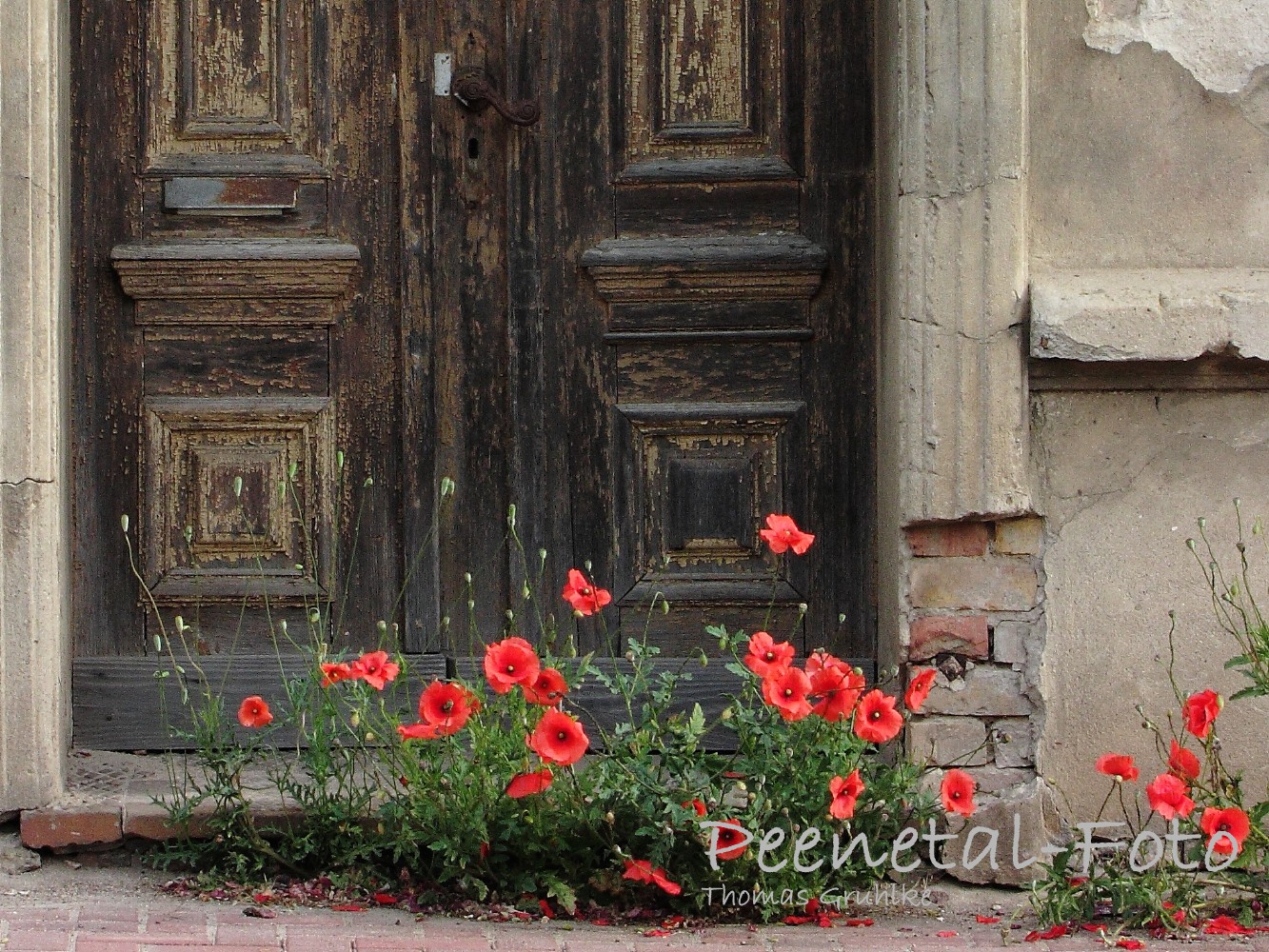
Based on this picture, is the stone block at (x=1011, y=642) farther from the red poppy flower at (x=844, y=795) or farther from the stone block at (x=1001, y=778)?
the red poppy flower at (x=844, y=795)

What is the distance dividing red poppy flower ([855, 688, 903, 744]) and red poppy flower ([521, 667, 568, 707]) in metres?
0.59

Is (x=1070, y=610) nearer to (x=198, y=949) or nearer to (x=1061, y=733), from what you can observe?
(x=1061, y=733)

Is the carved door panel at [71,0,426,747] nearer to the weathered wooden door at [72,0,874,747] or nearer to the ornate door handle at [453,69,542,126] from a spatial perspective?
the weathered wooden door at [72,0,874,747]

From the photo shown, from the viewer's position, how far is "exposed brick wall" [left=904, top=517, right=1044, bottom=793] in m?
3.31

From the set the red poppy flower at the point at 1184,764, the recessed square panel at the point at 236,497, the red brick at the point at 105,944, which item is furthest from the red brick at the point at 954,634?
the red brick at the point at 105,944

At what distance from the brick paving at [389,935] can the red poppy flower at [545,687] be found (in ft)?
1.49

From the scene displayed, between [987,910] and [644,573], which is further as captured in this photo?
[644,573]

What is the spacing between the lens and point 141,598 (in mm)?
3680

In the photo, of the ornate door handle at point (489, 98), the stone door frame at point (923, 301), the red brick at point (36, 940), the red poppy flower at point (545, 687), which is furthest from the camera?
the ornate door handle at point (489, 98)

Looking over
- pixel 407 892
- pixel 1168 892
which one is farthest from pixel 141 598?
pixel 1168 892

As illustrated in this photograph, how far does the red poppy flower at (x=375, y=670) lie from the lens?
290 cm

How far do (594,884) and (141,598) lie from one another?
4.61ft

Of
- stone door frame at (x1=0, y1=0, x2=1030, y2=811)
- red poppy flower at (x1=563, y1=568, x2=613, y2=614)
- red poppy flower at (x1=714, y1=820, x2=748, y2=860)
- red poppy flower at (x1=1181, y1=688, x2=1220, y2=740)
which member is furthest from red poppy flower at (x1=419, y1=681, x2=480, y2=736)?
red poppy flower at (x1=1181, y1=688, x2=1220, y2=740)

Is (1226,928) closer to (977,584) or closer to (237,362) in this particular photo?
(977,584)
